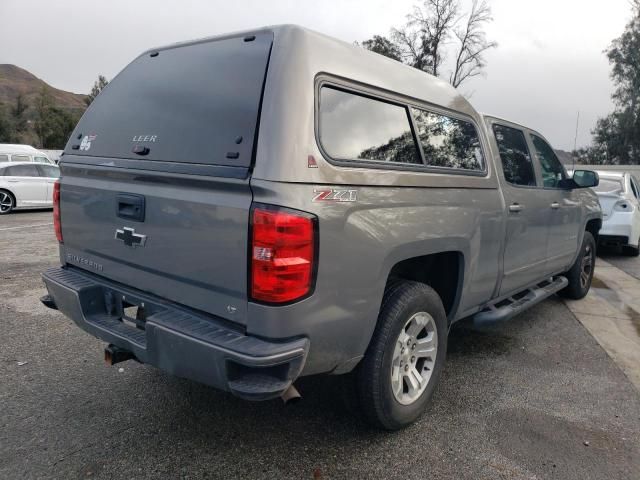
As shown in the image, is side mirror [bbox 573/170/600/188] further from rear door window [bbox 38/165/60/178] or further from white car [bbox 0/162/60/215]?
rear door window [bbox 38/165/60/178]

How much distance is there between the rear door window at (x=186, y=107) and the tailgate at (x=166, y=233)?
0.14 meters

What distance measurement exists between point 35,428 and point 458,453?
2.35 m

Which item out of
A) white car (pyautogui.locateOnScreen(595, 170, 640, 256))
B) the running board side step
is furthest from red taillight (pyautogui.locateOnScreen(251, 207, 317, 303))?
white car (pyautogui.locateOnScreen(595, 170, 640, 256))

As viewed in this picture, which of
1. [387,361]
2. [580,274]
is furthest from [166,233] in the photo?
[580,274]

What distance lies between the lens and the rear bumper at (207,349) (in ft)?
7.02

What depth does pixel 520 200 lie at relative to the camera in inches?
156

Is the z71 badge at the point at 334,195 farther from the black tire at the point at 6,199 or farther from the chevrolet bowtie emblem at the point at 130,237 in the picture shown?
the black tire at the point at 6,199

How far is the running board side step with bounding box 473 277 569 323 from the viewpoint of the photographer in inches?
149

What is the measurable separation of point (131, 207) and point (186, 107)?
0.59 m

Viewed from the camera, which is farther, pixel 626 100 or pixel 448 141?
pixel 626 100

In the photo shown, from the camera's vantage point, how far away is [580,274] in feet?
19.1

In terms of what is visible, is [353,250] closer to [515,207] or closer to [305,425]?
[305,425]

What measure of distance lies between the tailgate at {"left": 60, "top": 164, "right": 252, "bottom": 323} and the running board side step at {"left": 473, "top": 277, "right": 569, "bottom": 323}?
87.2 inches

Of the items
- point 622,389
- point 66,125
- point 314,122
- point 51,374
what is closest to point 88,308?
point 51,374
